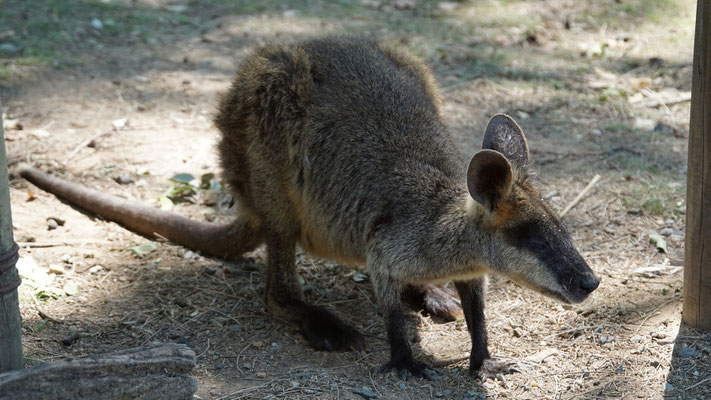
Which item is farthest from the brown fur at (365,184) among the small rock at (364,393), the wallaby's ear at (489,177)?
Result: the small rock at (364,393)

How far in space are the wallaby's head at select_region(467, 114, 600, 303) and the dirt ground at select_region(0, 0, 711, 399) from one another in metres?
0.58

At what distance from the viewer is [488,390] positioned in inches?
143

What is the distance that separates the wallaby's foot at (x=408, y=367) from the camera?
3645mm

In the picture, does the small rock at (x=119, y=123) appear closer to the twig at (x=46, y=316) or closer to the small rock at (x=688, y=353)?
the twig at (x=46, y=316)

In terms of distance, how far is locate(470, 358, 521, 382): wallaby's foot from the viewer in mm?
3688

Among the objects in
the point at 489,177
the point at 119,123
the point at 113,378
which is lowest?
the point at 119,123

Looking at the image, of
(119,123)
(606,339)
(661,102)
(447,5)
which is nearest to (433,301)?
(606,339)

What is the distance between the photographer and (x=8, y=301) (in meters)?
2.83

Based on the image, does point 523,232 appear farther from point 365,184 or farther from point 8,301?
point 8,301

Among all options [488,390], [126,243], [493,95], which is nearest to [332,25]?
[493,95]

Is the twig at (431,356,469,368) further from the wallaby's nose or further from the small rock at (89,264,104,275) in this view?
the small rock at (89,264,104,275)

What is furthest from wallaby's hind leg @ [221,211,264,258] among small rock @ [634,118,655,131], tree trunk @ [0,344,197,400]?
small rock @ [634,118,655,131]

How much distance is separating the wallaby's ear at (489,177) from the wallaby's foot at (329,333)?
1.05 m

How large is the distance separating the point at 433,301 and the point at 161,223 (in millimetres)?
1664
